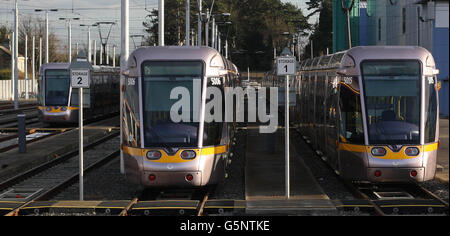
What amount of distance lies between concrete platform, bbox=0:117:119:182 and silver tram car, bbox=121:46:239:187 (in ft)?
17.2

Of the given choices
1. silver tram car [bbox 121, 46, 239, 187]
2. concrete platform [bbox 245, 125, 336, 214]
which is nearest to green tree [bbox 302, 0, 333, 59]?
concrete platform [bbox 245, 125, 336, 214]

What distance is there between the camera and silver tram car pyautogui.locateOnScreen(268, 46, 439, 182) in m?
13.2

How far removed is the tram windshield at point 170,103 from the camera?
42.1 ft

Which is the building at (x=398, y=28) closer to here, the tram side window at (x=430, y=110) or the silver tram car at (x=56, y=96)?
the tram side window at (x=430, y=110)

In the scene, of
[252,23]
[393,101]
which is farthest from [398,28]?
[252,23]

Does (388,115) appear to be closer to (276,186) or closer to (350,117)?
(350,117)

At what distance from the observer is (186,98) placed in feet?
42.7

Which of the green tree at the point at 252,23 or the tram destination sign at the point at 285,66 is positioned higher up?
the green tree at the point at 252,23

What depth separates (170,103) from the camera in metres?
12.9

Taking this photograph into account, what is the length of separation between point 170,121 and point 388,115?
415 centimetres

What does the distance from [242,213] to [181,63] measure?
3220mm

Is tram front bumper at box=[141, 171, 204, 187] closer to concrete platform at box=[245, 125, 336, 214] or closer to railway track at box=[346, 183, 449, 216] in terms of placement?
concrete platform at box=[245, 125, 336, 214]

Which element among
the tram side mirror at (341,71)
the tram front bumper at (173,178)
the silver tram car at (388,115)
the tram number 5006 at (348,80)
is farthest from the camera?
the tram side mirror at (341,71)

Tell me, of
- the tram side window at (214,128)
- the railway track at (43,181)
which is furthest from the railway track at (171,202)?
the railway track at (43,181)
